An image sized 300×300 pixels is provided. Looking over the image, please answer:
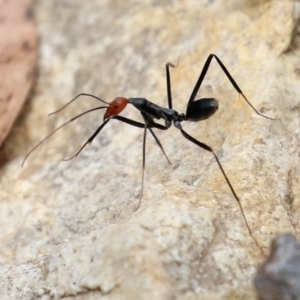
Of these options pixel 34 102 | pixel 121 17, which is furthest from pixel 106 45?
pixel 34 102

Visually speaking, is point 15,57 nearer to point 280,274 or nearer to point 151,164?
point 151,164

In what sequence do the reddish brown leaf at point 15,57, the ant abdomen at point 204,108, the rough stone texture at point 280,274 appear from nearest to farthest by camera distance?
the rough stone texture at point 280,274, the ant abdomen at point 204,108, the reddish brown leaf at point 15,57

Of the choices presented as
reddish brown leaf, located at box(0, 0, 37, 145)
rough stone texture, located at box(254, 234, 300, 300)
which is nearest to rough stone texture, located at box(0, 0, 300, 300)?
rough stone texture, located at box(254, 234, 300, 300)

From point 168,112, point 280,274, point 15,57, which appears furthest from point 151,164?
point 15,57

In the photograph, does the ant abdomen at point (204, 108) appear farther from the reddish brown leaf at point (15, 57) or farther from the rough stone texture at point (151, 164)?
the reddish brown leaf at point (15, 57)

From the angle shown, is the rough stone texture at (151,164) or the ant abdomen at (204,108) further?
the ant abdomen at (204,108)

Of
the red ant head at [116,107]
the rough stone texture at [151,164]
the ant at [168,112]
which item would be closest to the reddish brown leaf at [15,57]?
the rough stone texture at [151,164]
